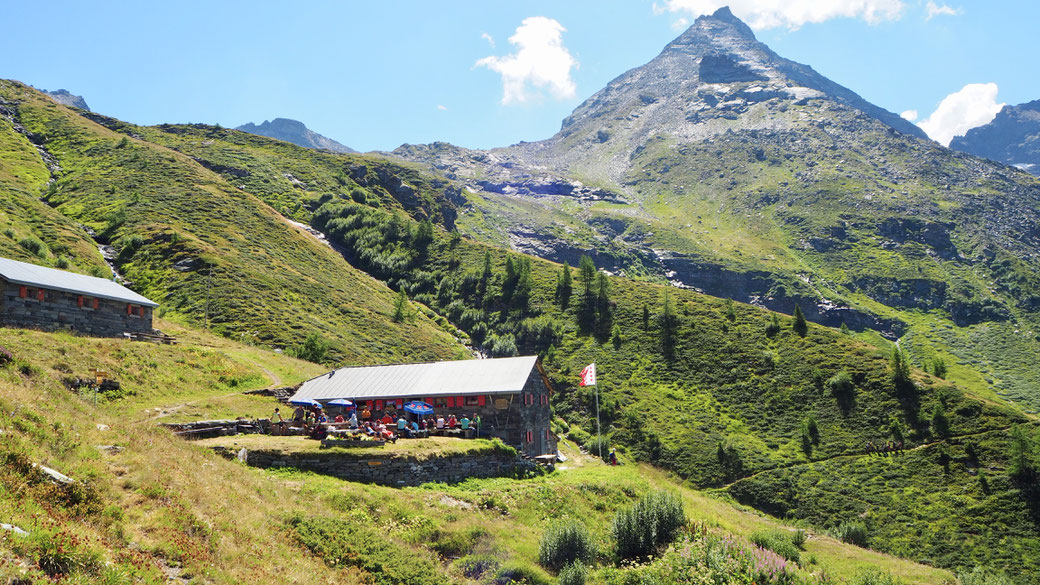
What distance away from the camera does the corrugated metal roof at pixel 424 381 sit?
40969 millimetres

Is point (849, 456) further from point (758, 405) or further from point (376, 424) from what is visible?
point (376, 424)

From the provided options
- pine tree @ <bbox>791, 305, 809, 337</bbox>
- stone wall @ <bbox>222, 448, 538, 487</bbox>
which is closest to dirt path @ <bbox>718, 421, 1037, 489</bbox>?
pine tree @ <bbox>791, 305, 809, 337</bbox>

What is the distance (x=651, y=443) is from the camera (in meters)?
65.7

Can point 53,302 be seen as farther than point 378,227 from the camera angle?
No

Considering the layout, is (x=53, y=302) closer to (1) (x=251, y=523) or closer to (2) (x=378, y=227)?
(1) (x=251, y=523)

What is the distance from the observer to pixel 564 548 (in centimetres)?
2091

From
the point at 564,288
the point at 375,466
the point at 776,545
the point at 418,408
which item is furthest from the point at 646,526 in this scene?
the point at 564,288

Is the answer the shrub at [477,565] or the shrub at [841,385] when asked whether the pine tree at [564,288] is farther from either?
the shrub at [477,565]

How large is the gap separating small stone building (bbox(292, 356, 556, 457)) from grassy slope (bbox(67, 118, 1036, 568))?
87.9 ft

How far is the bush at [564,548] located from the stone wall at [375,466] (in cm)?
837

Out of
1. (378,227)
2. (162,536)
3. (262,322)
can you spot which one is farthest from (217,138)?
(162,536)

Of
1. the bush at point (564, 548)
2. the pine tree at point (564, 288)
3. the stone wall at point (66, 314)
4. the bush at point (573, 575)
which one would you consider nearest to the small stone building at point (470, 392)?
the stone wall at point (66, 314)

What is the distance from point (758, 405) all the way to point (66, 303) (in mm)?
71192

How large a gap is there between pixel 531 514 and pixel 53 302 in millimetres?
37580
